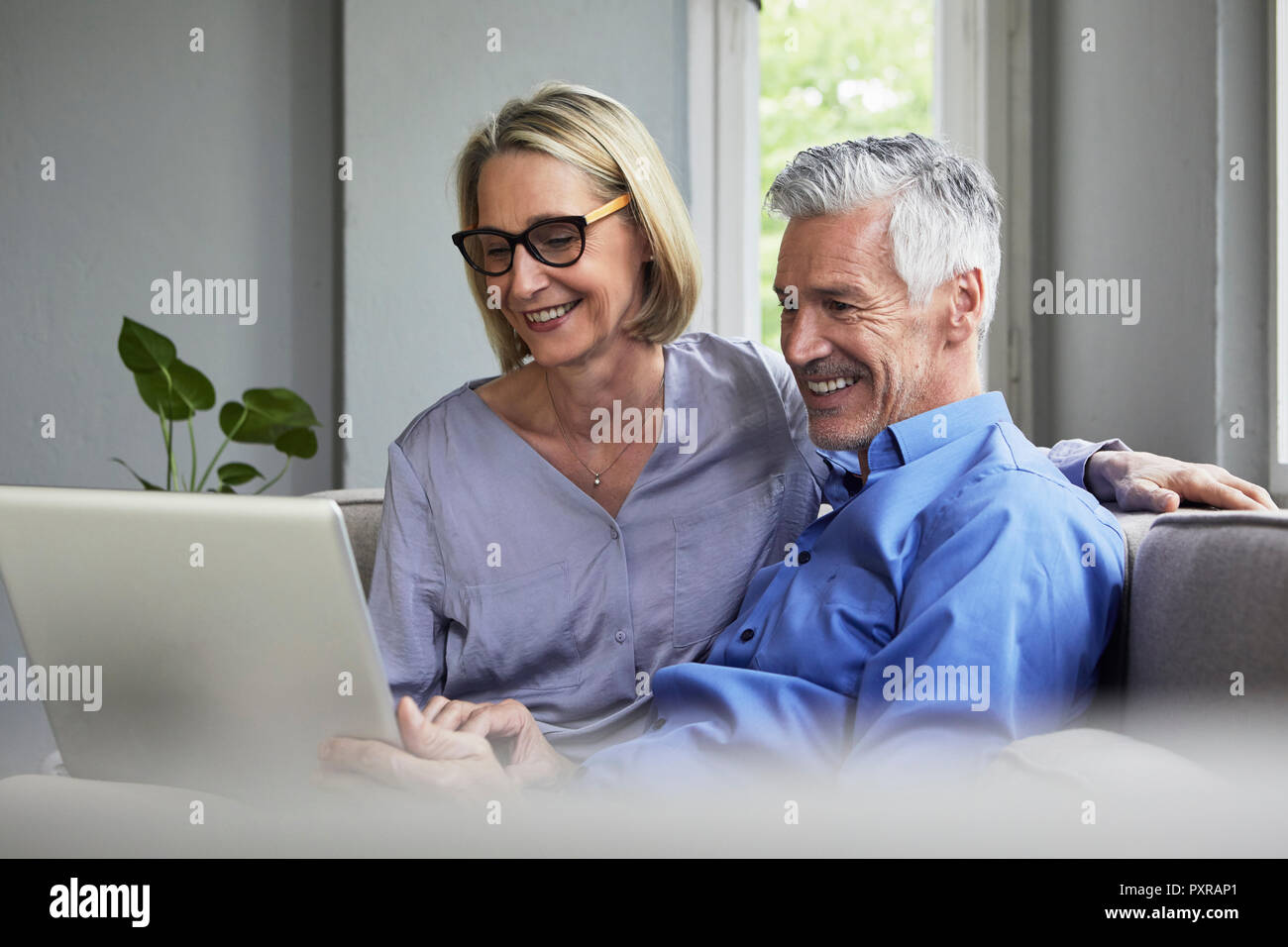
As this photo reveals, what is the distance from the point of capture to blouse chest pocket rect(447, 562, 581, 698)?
4.90ft

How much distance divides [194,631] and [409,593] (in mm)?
541

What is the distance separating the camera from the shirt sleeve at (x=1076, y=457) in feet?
4.67

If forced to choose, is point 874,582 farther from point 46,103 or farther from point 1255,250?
point 46,103

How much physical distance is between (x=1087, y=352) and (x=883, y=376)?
1322 mm

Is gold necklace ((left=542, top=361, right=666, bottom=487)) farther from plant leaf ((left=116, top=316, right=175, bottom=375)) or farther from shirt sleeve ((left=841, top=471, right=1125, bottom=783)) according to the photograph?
plant leaf ((left=116, top=316, right=175, bottom=375))

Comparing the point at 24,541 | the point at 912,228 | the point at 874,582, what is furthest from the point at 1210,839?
the point at 24,541

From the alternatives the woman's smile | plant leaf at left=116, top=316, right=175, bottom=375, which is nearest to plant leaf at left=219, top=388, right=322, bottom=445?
plant leaf at left=116, top=316, right=175, bottom=375

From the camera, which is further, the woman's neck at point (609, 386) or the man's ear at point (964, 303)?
the woman's neck at point (609, 386)

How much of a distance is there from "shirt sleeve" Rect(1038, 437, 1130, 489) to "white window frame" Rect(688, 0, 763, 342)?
5.09ft

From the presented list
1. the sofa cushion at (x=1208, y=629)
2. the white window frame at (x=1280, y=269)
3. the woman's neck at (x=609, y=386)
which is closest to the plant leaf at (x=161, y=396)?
the woman's neck at (x=609, y=386)

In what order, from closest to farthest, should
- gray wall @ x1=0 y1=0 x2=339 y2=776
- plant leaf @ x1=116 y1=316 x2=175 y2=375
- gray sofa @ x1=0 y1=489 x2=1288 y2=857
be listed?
gray sofa @ x1=0 y1=489 x2=1288 y2=857 < plant leaf @ x1=116 y1=316 x2=175 y2=375 < gray wall @ x1=0 y1=0 x2=339 y2=776

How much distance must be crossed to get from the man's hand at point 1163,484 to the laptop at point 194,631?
0.88m

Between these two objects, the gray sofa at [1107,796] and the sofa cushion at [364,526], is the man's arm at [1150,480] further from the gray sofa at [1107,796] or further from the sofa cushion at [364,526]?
the sofa cushion at [364,526]

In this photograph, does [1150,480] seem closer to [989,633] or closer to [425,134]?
[989,633]
